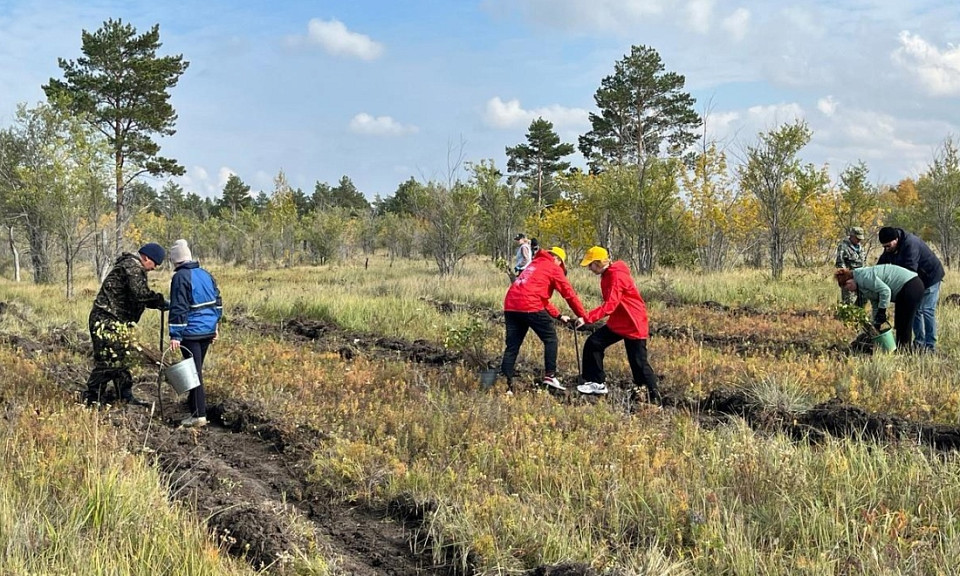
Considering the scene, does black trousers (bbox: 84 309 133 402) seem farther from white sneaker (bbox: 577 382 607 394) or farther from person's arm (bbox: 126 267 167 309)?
white sneaker (bbox: 577 382 607 394)

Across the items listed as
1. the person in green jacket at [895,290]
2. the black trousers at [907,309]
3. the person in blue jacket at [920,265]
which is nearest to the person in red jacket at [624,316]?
the person in green jacket at [895,290]

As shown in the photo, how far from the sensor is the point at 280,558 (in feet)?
11.2

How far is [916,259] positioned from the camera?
8133 mm

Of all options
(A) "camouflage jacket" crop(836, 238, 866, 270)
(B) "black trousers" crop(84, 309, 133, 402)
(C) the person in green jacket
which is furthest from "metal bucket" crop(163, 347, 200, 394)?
(A) "camouflage jacket" crop(836, 238, 866, 270)

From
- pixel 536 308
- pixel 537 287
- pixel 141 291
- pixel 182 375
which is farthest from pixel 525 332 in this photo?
pixel 141 291

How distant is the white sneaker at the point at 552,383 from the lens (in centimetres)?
720

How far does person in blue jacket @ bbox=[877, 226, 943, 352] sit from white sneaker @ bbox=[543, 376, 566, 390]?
449 cm

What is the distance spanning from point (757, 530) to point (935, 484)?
1.23 m

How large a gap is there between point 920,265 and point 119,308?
30.9 feet

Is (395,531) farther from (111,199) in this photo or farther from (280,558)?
(111,199)

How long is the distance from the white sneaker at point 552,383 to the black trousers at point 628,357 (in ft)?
0.96

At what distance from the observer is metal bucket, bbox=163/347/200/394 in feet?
19.7

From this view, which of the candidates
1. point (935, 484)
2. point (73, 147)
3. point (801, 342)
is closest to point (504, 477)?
point (935, 484)

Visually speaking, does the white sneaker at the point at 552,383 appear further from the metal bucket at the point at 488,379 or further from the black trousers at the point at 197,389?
the black trousers at the point at 197,389
